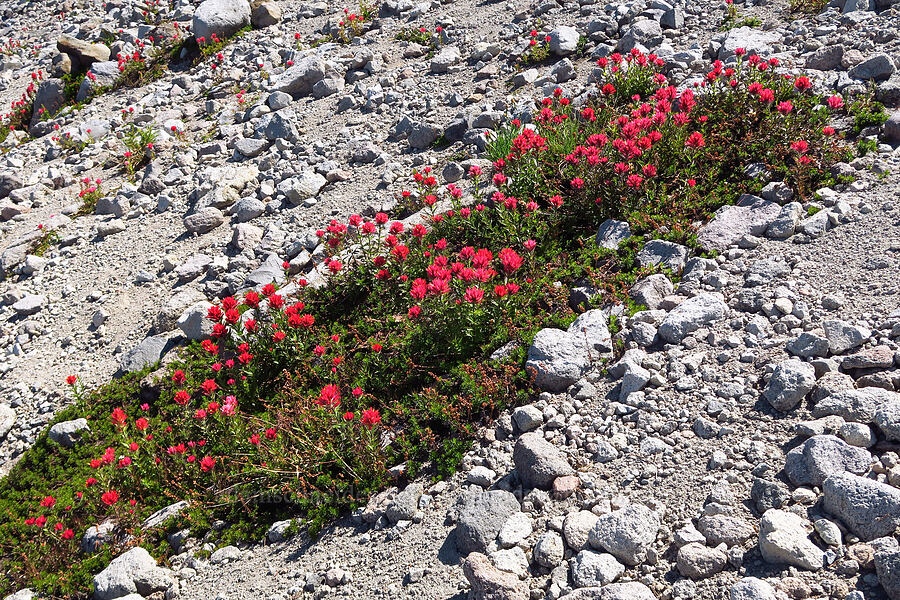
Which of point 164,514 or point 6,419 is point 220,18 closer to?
point 6,419

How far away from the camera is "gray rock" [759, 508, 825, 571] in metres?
2.91

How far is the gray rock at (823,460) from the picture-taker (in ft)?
10.6

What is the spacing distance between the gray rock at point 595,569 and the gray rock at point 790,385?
4.99 ft

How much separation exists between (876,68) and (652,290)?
4.49 metres

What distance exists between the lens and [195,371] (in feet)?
21.2

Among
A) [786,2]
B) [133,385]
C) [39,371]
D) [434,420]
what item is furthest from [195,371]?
[786,2]

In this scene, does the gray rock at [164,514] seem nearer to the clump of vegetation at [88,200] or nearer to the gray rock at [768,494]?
the gray rock at [768,494]

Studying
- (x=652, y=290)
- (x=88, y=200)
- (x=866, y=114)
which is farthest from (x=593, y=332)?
(x=88, y=200)

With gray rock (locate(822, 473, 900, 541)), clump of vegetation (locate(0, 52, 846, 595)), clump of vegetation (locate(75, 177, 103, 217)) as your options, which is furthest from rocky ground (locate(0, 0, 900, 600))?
clump of vegetation (locate(0, 52, 846, 595))

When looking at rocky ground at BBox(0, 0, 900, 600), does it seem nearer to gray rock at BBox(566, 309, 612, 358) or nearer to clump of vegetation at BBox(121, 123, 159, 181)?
gray rock at BBox(566, 309, 612, 358)

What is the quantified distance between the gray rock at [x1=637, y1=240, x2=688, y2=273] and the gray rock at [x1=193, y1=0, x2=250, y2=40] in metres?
11.7

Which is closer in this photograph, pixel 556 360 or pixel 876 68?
pixel 556 360

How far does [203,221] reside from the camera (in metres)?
8.62

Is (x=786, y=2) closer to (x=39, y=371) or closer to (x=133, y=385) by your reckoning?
(x=133, y=385)
